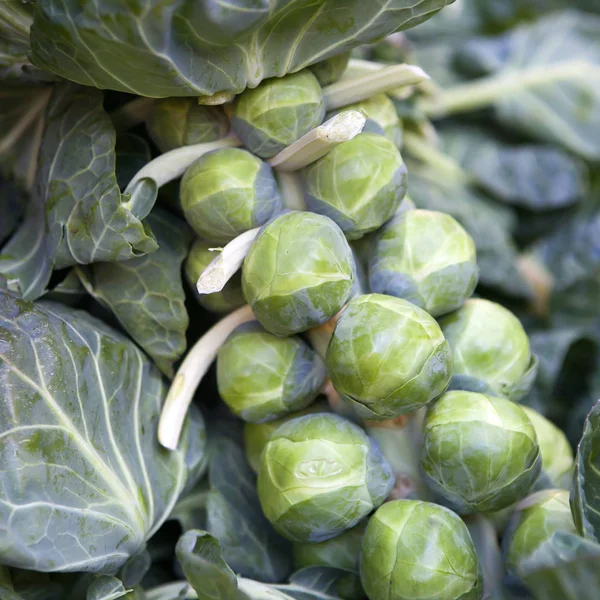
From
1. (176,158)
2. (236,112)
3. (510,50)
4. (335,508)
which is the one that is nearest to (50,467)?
(335,508)

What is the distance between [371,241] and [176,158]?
1.36ft

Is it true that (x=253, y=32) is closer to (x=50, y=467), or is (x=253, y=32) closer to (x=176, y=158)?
(x=176, y=158)

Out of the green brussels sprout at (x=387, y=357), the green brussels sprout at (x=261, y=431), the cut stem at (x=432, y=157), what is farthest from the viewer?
the cut stem at (x=432, y=157)

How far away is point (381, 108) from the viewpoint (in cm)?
135

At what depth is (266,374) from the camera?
1187 millimetres

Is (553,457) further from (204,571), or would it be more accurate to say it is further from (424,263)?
(204,571)

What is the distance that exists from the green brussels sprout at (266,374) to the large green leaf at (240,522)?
9.3 inches

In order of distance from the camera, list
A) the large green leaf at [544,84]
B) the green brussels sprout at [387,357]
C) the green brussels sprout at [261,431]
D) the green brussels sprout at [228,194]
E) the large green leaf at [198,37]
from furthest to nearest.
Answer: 1. the large green leaf at [544,84]
2. the green brussels sprout at [261,431]
3. the green brussels sprout at [228,194]
4. the green brussels sprout at [387,357]
5. the large green leaf at [198,37]

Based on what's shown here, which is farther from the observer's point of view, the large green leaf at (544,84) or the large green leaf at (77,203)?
the large green leaf at (544,84)

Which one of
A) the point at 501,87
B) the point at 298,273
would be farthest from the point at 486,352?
the point at 501,87

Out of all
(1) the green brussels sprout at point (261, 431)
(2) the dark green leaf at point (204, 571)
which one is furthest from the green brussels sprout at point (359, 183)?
(2) the dark green leaf at point (204, 571)

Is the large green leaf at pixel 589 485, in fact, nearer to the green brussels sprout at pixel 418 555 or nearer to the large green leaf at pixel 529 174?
the green brussels sprout at pixel 418 555

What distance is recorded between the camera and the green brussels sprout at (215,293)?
4.19 feet

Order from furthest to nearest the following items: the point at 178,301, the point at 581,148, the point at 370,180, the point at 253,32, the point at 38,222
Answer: the point at 581,148, the point at 38,222, the point at 178,301, the point at 370,180, the point at 253,32
